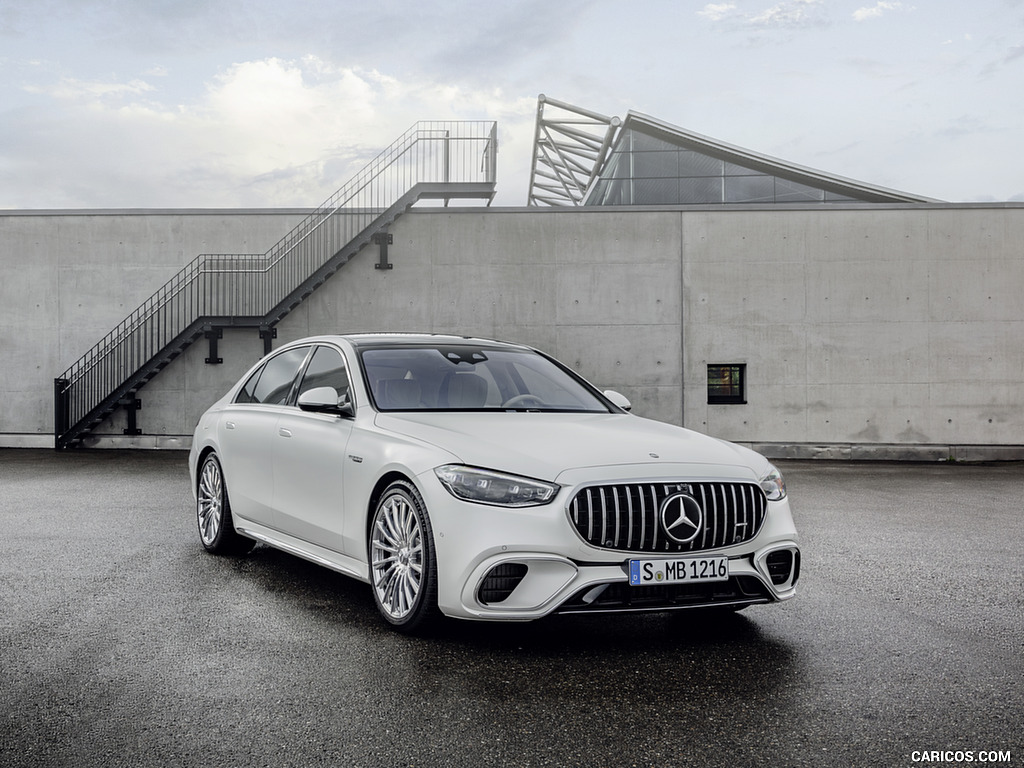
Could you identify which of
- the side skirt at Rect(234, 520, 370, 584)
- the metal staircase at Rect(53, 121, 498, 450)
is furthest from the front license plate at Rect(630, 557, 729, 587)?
the metal staircase at Rect(53, 121, 498, 450)

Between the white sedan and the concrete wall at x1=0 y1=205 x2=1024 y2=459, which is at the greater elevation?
the concrete wall at x1=0 y1=205 x2=1024 y2=459

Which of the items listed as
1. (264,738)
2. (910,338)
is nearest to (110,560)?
(264,738)

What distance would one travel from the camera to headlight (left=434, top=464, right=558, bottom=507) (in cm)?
449

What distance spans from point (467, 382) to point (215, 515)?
254cm

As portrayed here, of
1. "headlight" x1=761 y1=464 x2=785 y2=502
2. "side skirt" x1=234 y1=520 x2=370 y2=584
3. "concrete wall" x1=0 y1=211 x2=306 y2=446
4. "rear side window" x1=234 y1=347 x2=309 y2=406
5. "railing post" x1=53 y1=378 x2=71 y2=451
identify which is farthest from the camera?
"concrete wall" x1=0 y1=211 x2=306 y2=446

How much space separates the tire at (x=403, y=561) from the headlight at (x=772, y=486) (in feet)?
5.57

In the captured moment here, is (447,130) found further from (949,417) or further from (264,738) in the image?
(264,738)

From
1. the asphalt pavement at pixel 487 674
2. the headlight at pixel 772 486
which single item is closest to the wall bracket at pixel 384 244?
the asphalt pavement at pixel 487 674

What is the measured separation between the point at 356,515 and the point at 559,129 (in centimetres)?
2656

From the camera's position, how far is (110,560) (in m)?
7.12

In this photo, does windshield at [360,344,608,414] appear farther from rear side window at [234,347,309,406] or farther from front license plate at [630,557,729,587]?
front license plate at [630,557,729,587]

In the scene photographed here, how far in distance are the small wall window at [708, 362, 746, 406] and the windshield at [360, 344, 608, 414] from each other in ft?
47.9

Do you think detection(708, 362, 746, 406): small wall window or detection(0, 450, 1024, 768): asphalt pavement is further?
detection(708, 362, 746, 406): small wall window

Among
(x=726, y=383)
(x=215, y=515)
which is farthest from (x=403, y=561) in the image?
(x=726, y=383)
